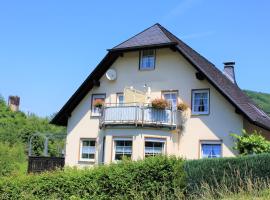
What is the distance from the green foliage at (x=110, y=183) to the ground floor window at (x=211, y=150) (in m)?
8.82

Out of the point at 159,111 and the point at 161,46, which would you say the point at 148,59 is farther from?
the point at 159,111

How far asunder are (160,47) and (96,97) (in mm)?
4975

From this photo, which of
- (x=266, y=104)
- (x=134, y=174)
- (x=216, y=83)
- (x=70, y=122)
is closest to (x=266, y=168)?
(x=134, y=174)

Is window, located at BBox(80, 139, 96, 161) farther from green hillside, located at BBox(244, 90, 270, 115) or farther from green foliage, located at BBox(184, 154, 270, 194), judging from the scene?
green hillside, located at BBox(244, 90, 270, 115)

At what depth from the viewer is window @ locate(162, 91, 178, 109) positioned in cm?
2436

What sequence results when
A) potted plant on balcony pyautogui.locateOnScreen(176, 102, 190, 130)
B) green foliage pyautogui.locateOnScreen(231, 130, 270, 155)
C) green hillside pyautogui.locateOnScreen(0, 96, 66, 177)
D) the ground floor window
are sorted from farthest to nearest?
green hillside pyautogui.locateOnScreen(0, 96, 66, 177) < potted plant on balcony pyautogui.locateOnScreen(176, 102, 190, 130) < the ground floor window < green foliage pyautogui.locateOnScreen(231, 130, 270, 155)

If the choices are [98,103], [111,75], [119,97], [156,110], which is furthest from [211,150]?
[111,75]

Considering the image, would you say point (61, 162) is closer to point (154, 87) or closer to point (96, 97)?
point (96, 97)

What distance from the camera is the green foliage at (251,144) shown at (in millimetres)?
20250

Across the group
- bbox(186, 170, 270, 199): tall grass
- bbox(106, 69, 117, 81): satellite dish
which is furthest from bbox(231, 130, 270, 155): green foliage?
bbox(106, 69, 117, 81): satellite dish

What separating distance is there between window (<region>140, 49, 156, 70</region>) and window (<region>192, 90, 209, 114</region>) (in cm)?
297

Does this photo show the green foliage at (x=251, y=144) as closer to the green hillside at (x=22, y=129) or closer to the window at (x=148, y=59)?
the window at (x=148, y=59)

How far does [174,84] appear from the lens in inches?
966

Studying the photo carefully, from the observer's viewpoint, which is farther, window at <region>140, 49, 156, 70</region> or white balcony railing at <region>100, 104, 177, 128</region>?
window at <region>140, 49, 156, 70</region>
